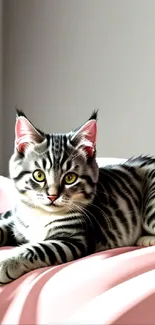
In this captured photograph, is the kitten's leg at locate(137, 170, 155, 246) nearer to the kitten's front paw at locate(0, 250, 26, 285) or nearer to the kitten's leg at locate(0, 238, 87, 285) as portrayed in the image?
the kitten's leg at locate(0, 238, 87, 285)

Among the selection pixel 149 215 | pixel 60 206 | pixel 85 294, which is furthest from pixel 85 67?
pixel 85 294

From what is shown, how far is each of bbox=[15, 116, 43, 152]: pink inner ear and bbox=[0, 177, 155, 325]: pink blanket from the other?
27cm

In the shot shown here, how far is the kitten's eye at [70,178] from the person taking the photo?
3.05ft

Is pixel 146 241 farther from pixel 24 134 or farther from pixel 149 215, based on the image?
pixel 24 134

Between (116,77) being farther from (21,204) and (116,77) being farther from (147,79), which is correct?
(21,204)

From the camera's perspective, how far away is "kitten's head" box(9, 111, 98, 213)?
91cm

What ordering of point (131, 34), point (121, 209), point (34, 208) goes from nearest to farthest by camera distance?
1. point (34, 208)
2. point (121, 209)
3. point (131, 34)

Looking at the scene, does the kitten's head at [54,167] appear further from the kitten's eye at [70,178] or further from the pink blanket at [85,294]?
the pink blanket at [85,294]

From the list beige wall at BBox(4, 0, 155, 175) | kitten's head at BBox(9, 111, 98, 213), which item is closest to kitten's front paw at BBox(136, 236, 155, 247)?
kitten's head at BBox(9, 111, 98, 213)

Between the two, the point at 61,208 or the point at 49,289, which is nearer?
the point at 49,289

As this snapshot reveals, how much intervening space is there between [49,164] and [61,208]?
91 mm

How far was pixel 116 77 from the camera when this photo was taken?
1840mm

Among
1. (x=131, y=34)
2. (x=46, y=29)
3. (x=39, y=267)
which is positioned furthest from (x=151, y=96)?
(x=39, y=267)

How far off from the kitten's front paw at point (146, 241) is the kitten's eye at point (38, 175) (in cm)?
28
